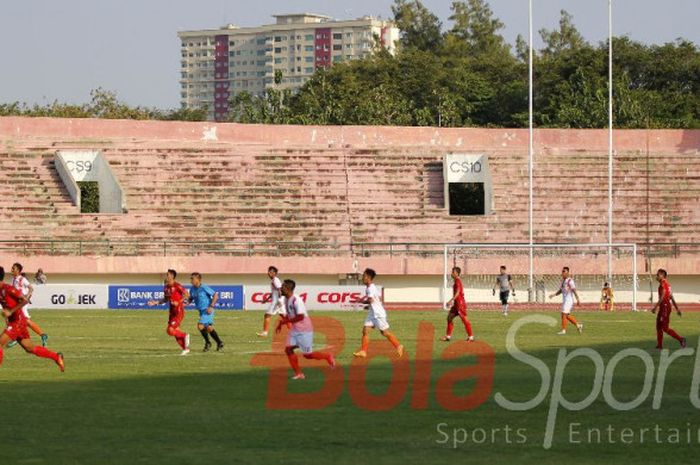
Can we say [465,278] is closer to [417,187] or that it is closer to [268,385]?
[417,187]

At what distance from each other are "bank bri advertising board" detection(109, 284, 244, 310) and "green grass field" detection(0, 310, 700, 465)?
23987 millimetres

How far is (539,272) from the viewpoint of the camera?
208ft

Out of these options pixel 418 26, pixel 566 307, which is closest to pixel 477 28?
pixel 418 26

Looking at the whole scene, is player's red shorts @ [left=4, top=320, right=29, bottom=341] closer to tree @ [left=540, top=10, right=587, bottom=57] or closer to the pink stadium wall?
the pink stadium wall

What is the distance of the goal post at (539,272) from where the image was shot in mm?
62469

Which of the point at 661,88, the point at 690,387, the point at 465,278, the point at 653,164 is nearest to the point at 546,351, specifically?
the point at 690,387

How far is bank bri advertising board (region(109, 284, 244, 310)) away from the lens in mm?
55344

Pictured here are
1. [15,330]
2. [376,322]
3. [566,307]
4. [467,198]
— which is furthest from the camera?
[467,198]

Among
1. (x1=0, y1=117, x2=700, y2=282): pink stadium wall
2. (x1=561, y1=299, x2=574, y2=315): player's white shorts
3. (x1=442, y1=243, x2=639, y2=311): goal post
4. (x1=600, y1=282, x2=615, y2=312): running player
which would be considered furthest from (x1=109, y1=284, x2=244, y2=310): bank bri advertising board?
(x1=561, y1=299, x2=574, y2=315): player's white shorts

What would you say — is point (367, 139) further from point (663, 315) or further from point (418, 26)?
point (418, 26)

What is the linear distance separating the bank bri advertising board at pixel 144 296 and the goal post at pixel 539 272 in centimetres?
1067

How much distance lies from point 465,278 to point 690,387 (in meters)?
40.2

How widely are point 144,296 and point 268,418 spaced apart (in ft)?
124

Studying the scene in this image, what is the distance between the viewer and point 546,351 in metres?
31.8
